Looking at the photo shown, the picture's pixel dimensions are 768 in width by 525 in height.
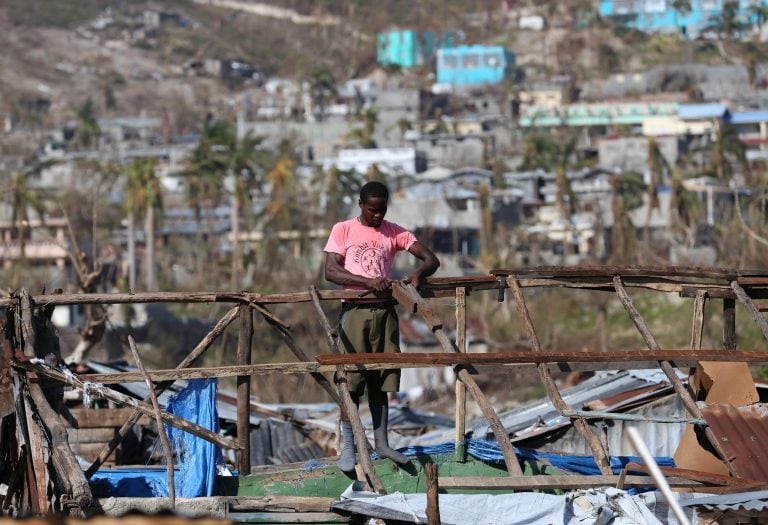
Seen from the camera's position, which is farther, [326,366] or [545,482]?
[326,366]

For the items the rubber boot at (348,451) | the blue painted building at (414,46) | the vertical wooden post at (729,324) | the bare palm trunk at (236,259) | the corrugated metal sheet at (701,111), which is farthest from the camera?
the blue painted building at (414,46)

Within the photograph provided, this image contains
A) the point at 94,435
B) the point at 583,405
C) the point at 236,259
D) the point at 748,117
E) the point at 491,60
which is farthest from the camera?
the point at 491,60

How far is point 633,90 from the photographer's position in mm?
72750

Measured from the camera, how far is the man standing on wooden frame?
23.9 ft

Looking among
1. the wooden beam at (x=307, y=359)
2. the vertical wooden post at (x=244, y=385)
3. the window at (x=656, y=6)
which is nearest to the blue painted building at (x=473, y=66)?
the window at (x=656, y=6)

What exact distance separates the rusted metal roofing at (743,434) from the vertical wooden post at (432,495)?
1638 millimetres

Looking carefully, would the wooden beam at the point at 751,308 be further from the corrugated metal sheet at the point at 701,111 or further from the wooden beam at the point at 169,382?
the corrugated metal sheet at the point at 701,111

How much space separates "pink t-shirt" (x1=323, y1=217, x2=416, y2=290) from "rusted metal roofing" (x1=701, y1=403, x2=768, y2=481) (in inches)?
71.2

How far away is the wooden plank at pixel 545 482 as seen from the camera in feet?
21.5

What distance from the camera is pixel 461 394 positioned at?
23.9ft

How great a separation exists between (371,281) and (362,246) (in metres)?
0.25

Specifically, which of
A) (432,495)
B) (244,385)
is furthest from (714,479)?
(244,385)

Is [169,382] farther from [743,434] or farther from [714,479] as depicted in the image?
[743,434]

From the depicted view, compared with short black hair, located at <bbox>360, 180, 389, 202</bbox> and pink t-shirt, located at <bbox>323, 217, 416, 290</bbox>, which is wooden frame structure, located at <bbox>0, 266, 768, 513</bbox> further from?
short black hair, located at <bbox>360, 180, 389, 202</bbox>
